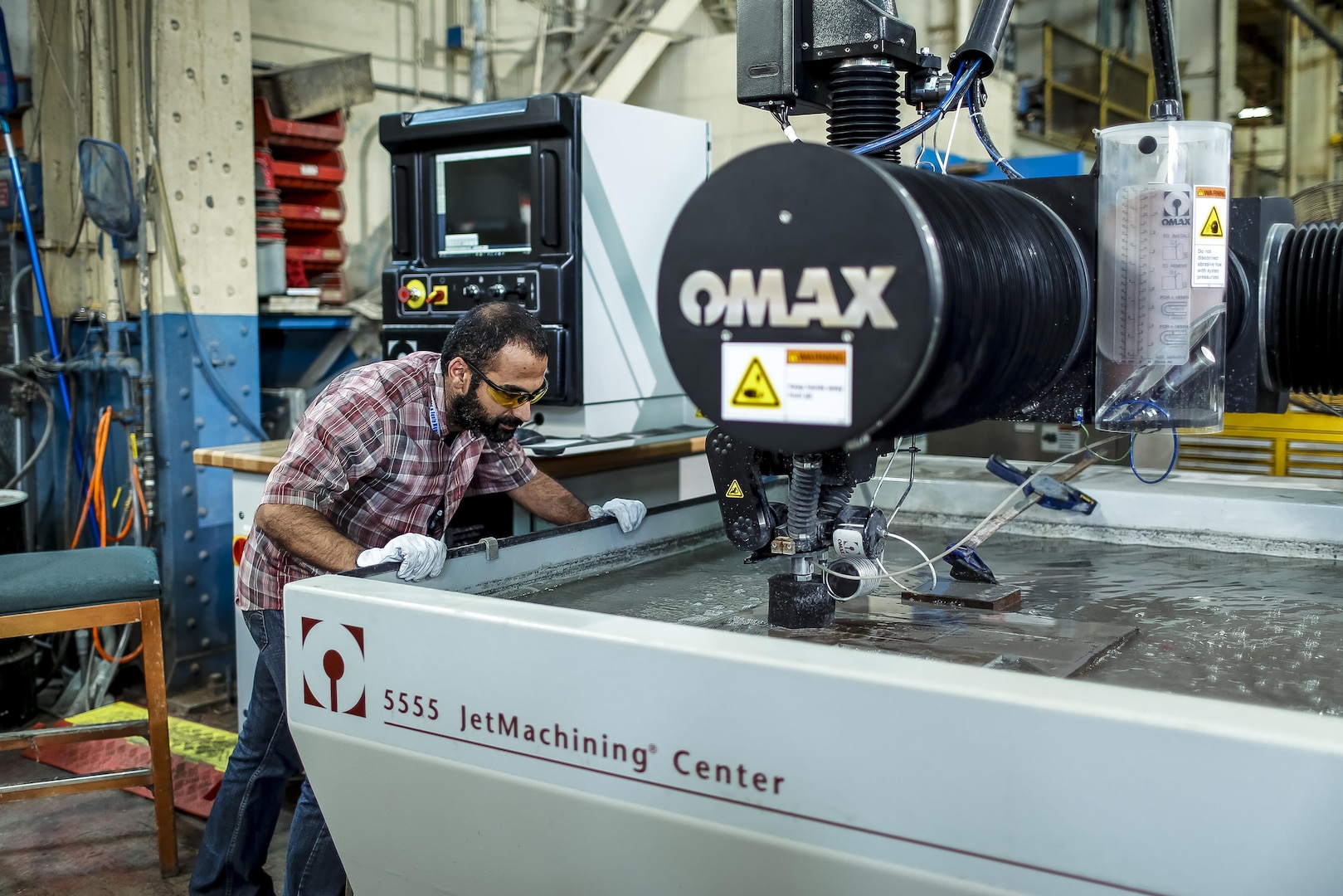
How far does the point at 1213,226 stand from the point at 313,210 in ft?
11.8

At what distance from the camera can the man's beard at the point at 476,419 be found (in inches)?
83.2

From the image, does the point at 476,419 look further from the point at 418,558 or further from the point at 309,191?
the point at 309,191

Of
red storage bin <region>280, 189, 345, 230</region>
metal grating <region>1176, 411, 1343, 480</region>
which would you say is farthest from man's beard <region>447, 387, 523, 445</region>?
red storage bin <region>280, 189, 345, 230</region>

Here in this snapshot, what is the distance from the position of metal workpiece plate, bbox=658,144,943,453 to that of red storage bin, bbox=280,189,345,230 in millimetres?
3408

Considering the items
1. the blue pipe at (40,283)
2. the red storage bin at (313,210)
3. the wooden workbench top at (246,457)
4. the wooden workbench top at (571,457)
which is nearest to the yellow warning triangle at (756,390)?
the wooden workbench top at (571,457)

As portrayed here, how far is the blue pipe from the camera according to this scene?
3.71 m

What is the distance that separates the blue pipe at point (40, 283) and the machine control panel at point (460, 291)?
1.42 metres

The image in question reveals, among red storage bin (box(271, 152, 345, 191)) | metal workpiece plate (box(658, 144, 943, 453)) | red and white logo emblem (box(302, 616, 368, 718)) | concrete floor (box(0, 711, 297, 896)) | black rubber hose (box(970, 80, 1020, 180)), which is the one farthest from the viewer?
red storage bin (box(271, 152, 345, 191))

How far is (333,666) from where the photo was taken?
1.33 meters

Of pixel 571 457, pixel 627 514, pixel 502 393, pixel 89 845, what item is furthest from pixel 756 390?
pixel 89 845

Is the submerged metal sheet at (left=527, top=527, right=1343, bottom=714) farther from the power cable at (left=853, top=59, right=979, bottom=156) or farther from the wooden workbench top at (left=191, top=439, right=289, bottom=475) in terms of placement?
the wooden workbench top at (left=191, top=439, right=289, bottom=475)

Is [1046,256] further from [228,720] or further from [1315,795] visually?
[228,720]

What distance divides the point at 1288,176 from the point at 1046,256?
26.6 ft

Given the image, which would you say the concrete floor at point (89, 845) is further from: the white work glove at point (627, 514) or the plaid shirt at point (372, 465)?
the white work glove at point (627, 514)
